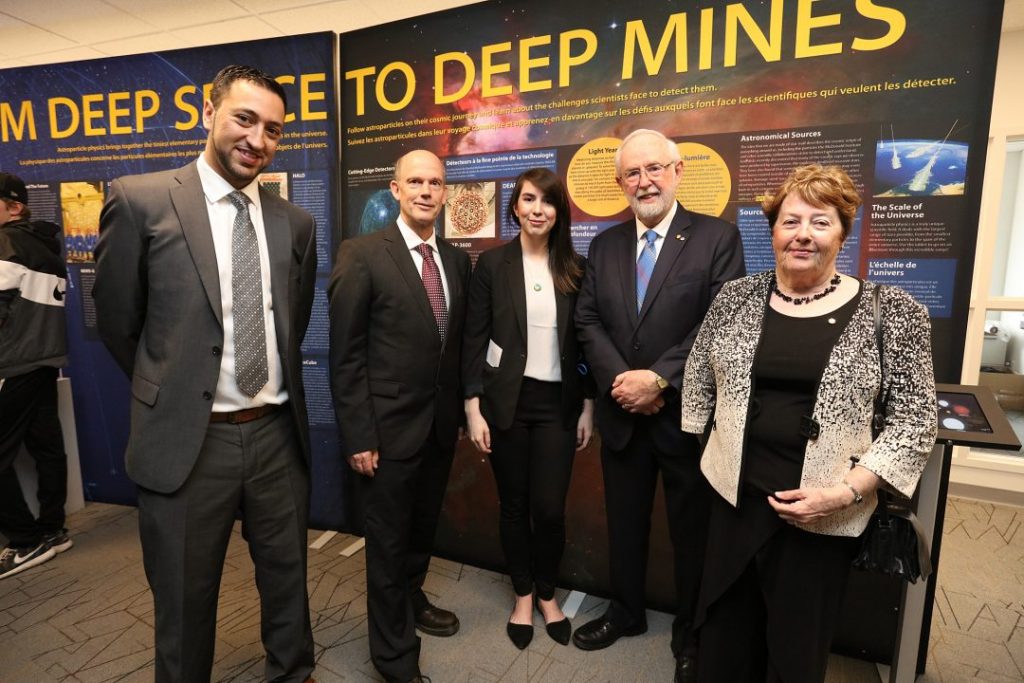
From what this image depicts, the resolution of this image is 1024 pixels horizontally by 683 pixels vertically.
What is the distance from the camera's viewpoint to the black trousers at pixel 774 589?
141 centimetres

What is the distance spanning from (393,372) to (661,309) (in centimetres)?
91

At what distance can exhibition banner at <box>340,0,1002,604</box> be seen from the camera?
1981 millimetres

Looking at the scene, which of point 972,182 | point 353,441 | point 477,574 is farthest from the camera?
point 477,574

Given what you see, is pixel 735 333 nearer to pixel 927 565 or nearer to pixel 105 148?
pixel 927 565

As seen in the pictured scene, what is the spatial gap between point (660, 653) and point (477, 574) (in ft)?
3.17

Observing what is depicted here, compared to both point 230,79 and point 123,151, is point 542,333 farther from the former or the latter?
point 123,151

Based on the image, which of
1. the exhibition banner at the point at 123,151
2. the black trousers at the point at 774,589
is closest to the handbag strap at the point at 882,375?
the black trousers at the point at 774,589

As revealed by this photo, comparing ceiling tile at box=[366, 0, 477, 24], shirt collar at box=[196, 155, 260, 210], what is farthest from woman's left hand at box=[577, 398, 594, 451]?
ceiling tile at box=[366, 0, 477, 24]

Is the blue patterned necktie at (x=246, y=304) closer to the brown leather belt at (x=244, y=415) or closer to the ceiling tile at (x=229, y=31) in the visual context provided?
the brown leather belt at (x=244, y=415)

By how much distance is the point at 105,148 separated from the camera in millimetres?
3229

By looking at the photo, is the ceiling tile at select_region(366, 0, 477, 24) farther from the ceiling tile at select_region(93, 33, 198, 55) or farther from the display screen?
the display screen

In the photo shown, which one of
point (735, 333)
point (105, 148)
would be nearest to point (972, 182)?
point (735, 333)

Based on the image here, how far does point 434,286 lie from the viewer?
193 centimetres

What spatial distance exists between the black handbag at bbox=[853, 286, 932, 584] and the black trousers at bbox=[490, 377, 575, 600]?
38.4 inches
